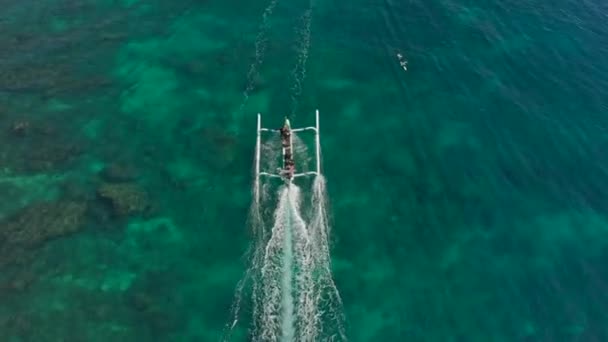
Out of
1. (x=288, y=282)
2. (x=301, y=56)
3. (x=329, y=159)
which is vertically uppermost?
(x=301, y=56)

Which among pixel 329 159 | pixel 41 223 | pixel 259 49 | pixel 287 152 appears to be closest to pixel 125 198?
pixel 41 223

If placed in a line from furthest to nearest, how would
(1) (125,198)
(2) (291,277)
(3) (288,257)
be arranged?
(1) (125,198)
(3) (288,257)
(2) (291,277)

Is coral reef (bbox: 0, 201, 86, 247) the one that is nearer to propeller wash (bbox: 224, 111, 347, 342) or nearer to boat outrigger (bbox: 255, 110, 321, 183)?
propeller wash (bbox: 224, 111, 347, 342)

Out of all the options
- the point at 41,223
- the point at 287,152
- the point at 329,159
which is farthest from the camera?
the point at 329,159

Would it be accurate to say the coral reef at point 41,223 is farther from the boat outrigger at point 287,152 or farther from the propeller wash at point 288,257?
the boat outrigger at point 287,152

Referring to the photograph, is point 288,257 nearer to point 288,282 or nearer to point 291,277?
point 291,277

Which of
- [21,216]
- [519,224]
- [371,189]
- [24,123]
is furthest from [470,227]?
[24,123]

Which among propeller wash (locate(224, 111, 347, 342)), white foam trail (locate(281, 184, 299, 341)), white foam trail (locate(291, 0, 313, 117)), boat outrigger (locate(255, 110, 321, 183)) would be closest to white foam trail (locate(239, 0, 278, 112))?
white foam trail (locate(291, 0, 313, 117))
